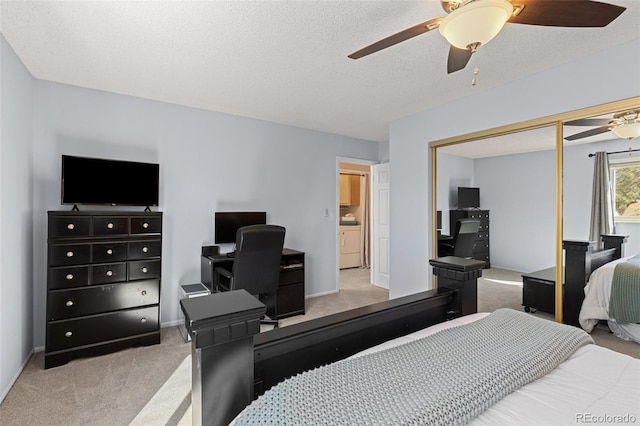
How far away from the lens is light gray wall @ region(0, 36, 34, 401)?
2076 mm

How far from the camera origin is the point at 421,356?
3.63 feet

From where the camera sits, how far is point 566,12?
4.63ft

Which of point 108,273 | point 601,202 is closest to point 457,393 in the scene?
point 601,202

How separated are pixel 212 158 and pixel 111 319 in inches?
74.9

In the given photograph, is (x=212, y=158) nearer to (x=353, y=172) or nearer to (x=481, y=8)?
(x=481, y=8)

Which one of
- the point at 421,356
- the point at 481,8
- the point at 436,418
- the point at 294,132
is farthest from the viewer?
the point at 294,132

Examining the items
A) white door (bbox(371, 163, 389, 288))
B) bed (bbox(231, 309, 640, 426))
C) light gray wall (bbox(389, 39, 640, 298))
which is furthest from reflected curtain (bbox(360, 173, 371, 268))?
bed (bbox(231, 309, 640, 426))

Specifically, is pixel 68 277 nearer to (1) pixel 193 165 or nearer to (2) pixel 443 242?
(1) pixel 193 165

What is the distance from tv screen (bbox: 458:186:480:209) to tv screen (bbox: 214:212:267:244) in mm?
2390

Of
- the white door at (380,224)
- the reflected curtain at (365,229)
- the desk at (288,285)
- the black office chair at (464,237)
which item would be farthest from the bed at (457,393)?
the reflected curtain at (365,229)

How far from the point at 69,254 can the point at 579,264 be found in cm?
412

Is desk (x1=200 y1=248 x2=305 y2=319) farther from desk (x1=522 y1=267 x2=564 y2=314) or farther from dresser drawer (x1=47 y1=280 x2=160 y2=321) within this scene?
desk (x1=522 y1=267 x2=564 y2=314)

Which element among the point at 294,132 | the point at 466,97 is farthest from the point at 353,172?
the point at 466,97

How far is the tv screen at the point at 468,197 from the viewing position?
3.31 meters
